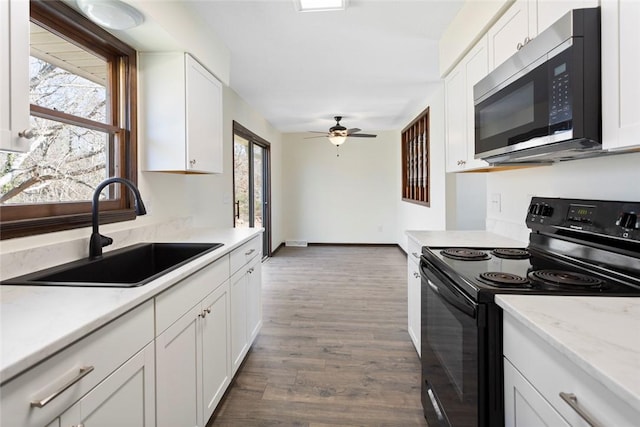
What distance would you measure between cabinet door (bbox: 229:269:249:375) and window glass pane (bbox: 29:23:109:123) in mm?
1270

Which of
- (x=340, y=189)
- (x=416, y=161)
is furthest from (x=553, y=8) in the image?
(x=340, y=189)

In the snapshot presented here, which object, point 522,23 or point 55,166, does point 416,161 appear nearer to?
point 522,23

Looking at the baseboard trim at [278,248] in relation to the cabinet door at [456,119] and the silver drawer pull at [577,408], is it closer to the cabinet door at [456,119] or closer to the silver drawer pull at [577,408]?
the cabinet door at [456,119]

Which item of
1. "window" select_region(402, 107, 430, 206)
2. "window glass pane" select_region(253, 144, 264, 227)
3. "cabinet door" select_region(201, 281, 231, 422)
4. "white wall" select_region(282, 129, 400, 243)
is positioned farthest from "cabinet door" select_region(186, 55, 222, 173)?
"white wall" select_region(282, 129, 400, 243)

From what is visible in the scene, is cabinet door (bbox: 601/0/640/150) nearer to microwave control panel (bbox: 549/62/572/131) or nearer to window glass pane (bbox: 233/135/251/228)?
microwave control panel (bbox: 549/62/572/131)

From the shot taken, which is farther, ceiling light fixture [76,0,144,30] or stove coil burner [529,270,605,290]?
ceiling light fixture [76,0,144,30]

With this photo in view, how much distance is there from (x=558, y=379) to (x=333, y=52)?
288cm

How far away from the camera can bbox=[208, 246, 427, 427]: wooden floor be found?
1.78 meters

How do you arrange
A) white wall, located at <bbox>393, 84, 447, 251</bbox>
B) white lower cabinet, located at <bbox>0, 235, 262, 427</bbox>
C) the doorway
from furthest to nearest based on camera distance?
the doorway
white wall, located at <bbox>393, 84, 447, 251</bbox>
white lower cabinet, located at <bbox>0, 235, 262, 427</bbox>

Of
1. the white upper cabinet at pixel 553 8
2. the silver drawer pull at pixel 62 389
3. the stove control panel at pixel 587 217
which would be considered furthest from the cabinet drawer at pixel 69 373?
the white upper cabinet at pixel 553 8

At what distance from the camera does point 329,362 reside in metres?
2.30

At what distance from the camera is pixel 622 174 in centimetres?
124

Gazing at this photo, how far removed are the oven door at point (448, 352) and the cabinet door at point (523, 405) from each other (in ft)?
0.30

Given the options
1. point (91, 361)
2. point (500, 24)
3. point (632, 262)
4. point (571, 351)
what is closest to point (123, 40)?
point (91, 361)
